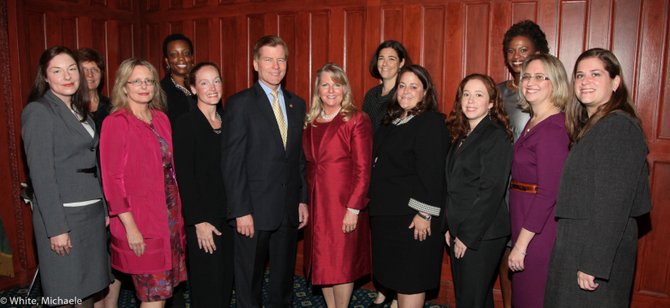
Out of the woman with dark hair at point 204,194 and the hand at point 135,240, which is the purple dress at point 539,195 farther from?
the hand at point 135,240

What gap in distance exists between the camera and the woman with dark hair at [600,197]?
1781 millimetres

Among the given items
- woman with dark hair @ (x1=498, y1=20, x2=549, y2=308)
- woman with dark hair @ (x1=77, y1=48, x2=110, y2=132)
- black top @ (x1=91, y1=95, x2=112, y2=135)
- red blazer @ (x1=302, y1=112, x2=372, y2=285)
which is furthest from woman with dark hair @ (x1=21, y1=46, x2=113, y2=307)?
woman with dark hair @ (x1=498, y1=20, x2=549, y2=308)

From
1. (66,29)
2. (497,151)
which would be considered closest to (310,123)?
(497,151)

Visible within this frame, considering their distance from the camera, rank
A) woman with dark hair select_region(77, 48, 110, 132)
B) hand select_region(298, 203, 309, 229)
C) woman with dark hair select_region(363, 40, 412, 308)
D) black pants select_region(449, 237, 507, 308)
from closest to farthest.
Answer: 1. black pants select_region(449, 237, 507, 308)
2. hand select_region(298, 203, 309, 229)
3. woman with dark hair select_region(77, 48, 110, 132)
4. woman with dark hair select_region(363, 40, 412, 308)

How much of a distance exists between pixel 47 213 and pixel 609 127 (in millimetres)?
2533

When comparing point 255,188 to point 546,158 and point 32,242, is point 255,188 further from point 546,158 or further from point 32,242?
point 32,242

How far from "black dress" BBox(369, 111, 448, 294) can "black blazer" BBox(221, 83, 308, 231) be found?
531 millimetres

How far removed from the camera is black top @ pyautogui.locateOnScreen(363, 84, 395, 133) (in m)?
3.13

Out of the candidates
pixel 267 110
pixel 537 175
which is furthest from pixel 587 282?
pixel 267 110

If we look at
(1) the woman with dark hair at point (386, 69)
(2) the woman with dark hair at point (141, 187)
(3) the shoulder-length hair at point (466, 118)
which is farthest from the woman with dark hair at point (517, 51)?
(2) the woman with dark hair at point (141, 187)

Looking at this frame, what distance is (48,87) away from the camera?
93.4 inches

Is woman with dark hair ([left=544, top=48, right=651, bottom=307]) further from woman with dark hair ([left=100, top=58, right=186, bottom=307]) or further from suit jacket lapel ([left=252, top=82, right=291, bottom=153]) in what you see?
woman with dark hair ([left=100, top=58, right=186, bottom=307])

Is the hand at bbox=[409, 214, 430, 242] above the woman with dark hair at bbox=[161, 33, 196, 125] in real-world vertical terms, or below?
below

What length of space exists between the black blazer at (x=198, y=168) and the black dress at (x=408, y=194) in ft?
2.96
